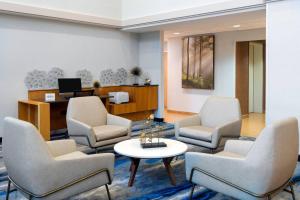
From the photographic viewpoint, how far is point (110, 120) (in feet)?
16.5

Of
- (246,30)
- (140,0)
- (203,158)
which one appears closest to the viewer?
(203,158)

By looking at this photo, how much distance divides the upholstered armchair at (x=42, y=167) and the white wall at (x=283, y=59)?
2870mm

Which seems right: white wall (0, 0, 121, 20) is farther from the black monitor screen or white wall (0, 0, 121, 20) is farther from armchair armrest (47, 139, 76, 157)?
armchair armrest (47, 139, 76, 157)

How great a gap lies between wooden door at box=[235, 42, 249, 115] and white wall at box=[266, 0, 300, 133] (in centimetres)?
376

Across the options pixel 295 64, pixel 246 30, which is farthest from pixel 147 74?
pixel 295 64

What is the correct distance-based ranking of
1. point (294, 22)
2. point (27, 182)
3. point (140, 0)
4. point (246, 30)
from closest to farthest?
point (27, 182) → point (294, 22) → point (140, 0) → point (246, 30)

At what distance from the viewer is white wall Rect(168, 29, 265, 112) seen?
8.15m

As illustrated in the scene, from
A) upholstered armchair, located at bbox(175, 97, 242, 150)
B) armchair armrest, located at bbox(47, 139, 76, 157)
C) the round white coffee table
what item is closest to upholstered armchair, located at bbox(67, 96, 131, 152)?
the round white coffee table

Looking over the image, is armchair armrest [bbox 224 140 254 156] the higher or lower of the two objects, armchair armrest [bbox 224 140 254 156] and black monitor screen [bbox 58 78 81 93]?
the lower

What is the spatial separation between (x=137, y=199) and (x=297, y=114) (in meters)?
2.70

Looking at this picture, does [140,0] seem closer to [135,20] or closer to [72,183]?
[135,20]

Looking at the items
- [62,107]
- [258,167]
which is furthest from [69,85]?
[258,167]

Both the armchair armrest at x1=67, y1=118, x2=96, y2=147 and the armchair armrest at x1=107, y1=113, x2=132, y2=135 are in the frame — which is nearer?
the armchair armrest at x1=67, y1=118, x2=96, y2=147

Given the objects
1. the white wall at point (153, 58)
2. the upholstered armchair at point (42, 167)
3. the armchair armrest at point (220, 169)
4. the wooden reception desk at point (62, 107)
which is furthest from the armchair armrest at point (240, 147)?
the white wall at point (153, 58)
